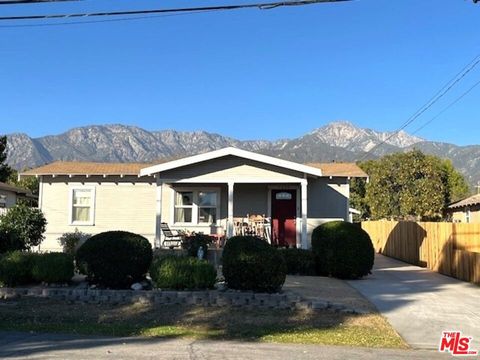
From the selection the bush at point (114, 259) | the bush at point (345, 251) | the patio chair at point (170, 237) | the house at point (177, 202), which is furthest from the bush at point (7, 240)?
the bush at point (345, 251)

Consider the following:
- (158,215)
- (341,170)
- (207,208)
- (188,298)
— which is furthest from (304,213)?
(188,298)

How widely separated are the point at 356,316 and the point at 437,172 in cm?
3208

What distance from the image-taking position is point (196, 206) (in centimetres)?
2088

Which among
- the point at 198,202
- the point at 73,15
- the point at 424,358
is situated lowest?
the point at 424,358

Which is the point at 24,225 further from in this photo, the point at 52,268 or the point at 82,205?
the point at 52,268

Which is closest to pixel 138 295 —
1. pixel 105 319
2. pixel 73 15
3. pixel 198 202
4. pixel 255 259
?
pixel 105 319

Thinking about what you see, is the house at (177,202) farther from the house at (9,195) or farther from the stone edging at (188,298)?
the house at (9,195)

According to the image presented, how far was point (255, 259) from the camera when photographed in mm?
11625

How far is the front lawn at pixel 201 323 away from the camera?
29.5 feet

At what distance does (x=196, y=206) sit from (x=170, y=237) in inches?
69.9

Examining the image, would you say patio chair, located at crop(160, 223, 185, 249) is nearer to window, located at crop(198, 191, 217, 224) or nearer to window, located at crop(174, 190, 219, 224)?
window, located at crop(174, 190, 219, 224)

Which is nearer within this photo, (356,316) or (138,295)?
(356,316)

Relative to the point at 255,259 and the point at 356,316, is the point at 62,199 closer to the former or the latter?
the point at 255,259

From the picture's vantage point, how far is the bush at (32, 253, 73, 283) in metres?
12.4
